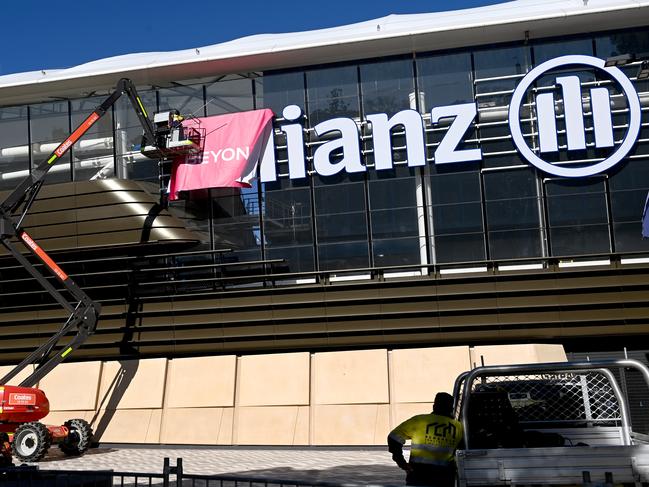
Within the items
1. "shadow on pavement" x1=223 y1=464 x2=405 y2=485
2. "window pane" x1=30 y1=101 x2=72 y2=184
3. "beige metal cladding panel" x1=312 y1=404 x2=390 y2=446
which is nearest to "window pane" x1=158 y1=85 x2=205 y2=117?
"window pane" x1=30 y1=101 x2=72 y2=184

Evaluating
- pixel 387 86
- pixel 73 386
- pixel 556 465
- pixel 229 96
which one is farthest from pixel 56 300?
pixel 556 465

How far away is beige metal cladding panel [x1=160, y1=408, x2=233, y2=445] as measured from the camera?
23.6m

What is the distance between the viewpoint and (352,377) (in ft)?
75.9

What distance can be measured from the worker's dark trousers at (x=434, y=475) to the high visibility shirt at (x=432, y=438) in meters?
0.06

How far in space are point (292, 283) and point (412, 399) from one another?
467 centimetres

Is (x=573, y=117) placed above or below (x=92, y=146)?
below

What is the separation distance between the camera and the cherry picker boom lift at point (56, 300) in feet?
67.5

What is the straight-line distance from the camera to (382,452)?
21625mm

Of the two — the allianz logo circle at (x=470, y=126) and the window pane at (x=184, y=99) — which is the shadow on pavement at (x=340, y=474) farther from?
the window pane at (x=184, y=99)

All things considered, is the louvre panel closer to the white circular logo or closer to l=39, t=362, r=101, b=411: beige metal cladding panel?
l=39, t=362, r=101, b=411: beige metal cladding panel

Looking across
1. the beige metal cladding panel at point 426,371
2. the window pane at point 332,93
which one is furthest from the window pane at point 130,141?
the beige metal cladding panel at point 426,371

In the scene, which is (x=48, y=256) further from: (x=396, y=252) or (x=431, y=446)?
(x=431, y=446)

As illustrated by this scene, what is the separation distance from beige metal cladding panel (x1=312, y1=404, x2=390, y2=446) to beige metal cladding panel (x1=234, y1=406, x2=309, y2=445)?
36 cm

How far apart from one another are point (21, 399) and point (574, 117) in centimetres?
1524
